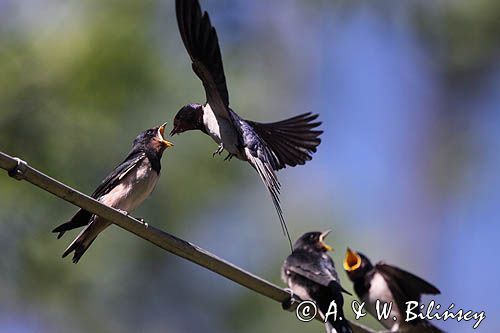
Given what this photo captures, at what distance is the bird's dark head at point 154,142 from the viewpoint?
5293 millimetres

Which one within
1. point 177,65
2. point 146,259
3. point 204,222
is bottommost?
point 146,259

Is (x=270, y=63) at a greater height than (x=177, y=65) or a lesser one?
greater

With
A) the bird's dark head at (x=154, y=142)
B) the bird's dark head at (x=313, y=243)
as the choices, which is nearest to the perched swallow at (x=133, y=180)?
the bird's dark head at (x=154, y=142)

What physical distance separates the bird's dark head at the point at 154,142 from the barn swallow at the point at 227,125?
0.31ft

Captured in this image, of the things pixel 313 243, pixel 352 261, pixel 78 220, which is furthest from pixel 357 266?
pixel 78 220

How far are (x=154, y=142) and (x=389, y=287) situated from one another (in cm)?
153

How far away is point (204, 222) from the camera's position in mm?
8891

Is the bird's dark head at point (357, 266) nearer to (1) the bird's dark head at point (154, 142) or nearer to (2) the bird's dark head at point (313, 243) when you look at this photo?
(2) the bird's dark head at point (313, 243)

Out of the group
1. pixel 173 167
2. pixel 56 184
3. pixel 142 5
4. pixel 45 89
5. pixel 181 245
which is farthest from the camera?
pixel 142 5

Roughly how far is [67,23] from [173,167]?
4.68ft

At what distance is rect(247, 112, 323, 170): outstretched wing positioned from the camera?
5.50 metres

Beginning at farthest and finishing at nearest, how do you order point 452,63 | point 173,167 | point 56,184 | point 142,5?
1. point 452,63
2. point 142,5
3. point 173,167
4. point 56,184

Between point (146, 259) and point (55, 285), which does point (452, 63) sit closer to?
point (146, 259)

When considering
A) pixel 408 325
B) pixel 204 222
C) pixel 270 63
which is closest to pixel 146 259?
pixel 204 222
